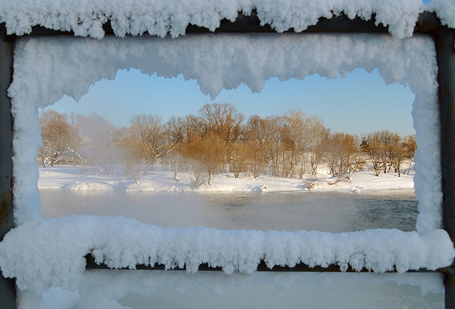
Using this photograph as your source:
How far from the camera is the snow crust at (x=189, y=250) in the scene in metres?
0.53

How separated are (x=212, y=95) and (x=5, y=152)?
16.0 inches

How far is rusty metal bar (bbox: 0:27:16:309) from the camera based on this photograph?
1.79ft

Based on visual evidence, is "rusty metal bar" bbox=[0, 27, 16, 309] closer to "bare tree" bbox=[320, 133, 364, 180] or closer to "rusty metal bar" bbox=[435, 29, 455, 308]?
"rusty metal bar" bbox=[435, 29, 455, 308]

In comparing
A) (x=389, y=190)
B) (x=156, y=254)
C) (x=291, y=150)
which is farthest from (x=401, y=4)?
(x=291, y=150)

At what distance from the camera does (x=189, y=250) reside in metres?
0.54

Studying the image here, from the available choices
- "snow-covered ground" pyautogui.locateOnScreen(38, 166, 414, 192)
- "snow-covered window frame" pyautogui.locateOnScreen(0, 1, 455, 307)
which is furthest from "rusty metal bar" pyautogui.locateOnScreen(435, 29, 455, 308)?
"snow-covered ground" pyautogui.locateOnScreen(38, 166, 414, 192)

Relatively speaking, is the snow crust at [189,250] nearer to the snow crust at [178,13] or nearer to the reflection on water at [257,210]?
the snow crust at [178,13]

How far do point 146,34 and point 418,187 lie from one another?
1.97 feet

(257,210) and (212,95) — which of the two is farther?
(257,210)

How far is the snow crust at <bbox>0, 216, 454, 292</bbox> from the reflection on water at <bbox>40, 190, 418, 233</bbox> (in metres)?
7.76

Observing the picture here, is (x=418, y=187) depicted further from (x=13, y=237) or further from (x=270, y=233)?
(x=13, y=237)

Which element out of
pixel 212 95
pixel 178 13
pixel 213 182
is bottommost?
pixel 213 182

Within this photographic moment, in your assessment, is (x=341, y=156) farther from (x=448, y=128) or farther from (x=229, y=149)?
(x=448, y=128)

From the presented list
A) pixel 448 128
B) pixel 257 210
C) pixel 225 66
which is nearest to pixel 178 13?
pixel 225 66
